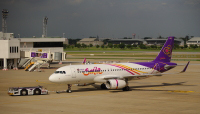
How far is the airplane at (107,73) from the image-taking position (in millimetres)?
45625

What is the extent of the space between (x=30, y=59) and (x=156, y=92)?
2148 inches

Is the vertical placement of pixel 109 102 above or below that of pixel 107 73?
below

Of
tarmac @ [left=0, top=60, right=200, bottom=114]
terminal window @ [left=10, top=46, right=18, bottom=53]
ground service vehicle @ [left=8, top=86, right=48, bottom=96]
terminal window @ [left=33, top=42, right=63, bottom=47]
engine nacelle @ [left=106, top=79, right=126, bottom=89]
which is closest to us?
Result: tarmac @ [left=0, top=60, right=200, bottom=114]

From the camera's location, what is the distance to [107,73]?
1914 inches

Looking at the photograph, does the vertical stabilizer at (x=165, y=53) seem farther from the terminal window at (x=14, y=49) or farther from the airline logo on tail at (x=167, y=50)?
the terminal window at (x=14, y=49)

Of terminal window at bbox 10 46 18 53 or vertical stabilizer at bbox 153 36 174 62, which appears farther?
terminal window at bbox 10 46 18 53

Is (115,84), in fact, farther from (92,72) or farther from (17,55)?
(17,55)

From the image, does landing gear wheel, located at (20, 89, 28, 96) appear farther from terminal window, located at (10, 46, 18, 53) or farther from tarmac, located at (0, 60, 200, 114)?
terminal window, located at (10, 46, 18, 53)

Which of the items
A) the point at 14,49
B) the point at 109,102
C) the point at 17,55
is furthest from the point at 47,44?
the point at 109,102

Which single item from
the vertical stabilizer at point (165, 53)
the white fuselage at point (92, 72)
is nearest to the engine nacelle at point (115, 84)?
the white fuselage at point (92, 72)

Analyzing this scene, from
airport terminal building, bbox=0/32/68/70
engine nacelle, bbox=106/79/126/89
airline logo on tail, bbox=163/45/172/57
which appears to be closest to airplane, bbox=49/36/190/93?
engine nacelle, bbox=106/79/126/89

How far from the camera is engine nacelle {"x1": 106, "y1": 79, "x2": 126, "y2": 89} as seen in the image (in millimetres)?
46138

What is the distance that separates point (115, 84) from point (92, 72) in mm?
4009

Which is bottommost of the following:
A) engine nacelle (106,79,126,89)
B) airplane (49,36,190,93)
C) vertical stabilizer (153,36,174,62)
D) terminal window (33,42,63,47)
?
engine nacelle (106,79,126,89)
